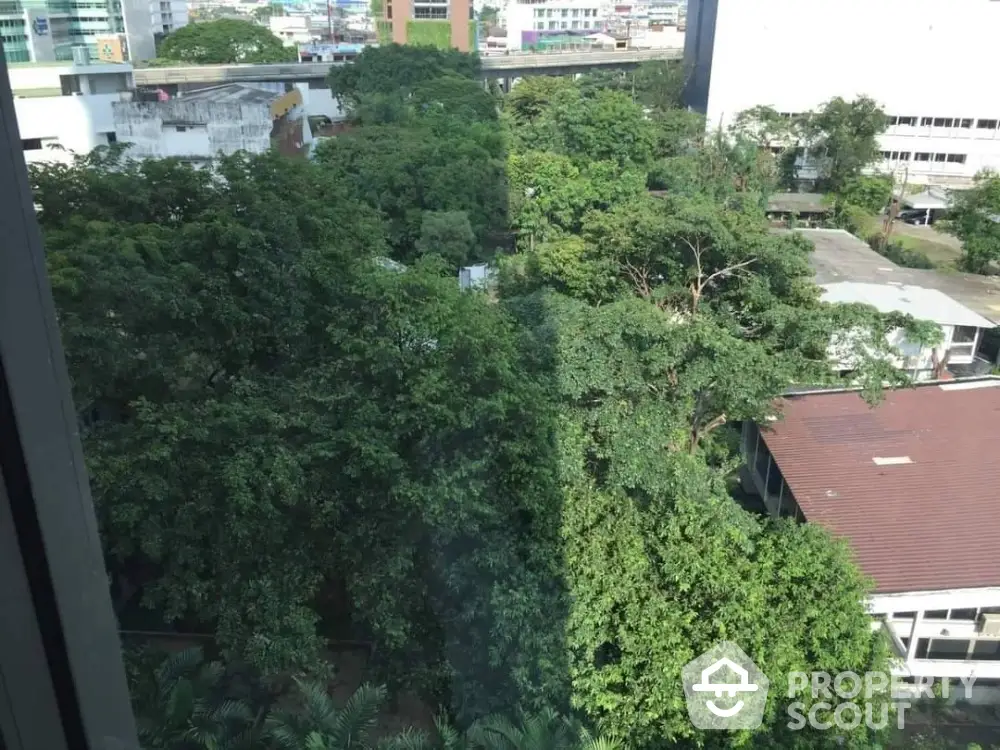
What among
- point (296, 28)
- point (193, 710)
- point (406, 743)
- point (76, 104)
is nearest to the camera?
point (406, 743)

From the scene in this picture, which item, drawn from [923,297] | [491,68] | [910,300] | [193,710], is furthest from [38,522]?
[491,68]

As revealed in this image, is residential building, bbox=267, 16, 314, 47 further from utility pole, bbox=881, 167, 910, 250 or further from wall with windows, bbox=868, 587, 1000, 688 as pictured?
wall with windows, bbox=868, 587, 1000, 688

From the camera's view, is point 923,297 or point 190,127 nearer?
point 923,297

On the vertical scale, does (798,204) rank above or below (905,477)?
above

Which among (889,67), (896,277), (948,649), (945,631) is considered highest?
(889,67)

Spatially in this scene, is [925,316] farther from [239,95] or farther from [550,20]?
[550,20]

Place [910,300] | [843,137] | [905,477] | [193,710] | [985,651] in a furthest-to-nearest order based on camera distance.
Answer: [843,137] < [910,300] < [905,477] < [985,651] < [193,710]

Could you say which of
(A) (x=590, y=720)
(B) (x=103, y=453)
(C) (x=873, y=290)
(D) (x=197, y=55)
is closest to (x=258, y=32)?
(D) (x=197, y=55)
